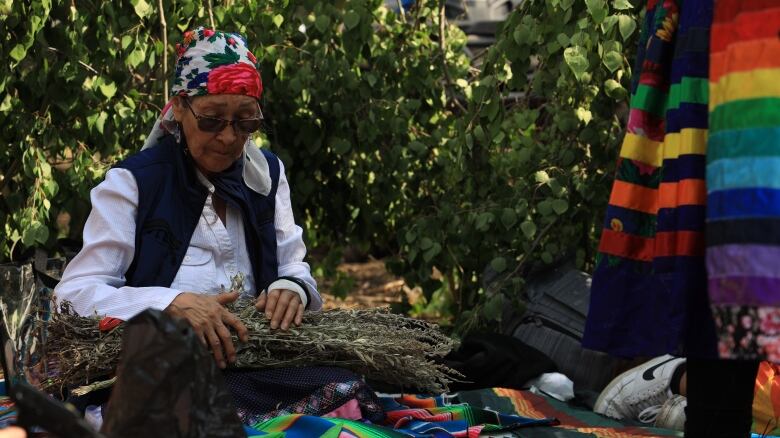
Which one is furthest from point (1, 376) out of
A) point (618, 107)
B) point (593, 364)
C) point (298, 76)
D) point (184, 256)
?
point (618, 107)

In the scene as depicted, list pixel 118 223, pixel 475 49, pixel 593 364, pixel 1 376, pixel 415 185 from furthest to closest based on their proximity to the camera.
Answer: pixel 475 49
pixel 415 185
pixel 593 364
pixel 1 376
pixel 118 223

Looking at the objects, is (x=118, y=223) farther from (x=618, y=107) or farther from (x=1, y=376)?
(x=618, y=107)

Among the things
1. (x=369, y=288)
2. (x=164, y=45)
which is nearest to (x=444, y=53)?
(x=164, y=45)

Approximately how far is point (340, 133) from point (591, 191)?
3.83 ft

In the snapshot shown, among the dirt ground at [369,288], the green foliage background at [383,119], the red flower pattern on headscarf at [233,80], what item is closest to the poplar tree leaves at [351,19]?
the green foliage background at [383,119]

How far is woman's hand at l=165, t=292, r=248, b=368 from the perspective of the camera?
2900 mm

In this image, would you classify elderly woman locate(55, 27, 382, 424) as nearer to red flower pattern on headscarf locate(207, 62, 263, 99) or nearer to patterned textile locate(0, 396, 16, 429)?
red flower pattern on headscarf locate(207, 62, 263, 99)

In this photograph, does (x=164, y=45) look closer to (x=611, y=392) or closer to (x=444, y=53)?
(x=444, y=53)

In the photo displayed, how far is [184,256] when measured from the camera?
3.23m

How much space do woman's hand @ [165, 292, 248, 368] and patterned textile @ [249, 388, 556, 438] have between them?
23 cm

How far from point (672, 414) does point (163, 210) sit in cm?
170

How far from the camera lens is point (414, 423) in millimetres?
3240

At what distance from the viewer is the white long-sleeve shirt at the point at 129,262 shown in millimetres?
3008

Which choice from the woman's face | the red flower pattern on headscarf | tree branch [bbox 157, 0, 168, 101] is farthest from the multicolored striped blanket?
tree branch [bbox 157, 0, 168, 101]
